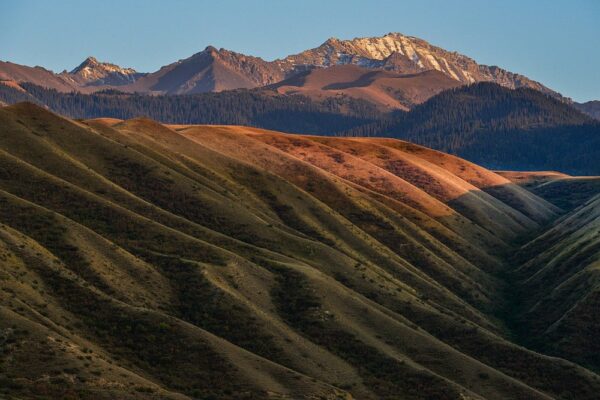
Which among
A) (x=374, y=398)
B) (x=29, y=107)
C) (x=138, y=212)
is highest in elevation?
(x=29, y=107)

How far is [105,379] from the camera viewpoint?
7494cm

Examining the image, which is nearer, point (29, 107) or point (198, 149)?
point (29, 107)

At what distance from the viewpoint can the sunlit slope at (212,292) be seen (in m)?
84.1

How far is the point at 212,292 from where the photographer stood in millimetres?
105500

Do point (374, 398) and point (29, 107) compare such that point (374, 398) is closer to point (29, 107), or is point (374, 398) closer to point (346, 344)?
point (346, 344)

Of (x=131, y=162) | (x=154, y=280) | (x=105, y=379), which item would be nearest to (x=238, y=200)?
(x=131, y=162)

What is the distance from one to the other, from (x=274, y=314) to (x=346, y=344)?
9.39 metres

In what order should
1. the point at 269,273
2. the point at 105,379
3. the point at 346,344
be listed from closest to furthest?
the point at 105,379 → the point at 346,344 → the point at 269,273

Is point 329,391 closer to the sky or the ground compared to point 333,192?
closer to the ground

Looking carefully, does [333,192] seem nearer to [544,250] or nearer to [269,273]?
[544,250]

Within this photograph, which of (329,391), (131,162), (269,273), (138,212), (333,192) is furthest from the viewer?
(333,192)

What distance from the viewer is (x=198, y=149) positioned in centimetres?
18738

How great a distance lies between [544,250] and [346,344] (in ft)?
324

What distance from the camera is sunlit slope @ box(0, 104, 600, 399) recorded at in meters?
84.1
